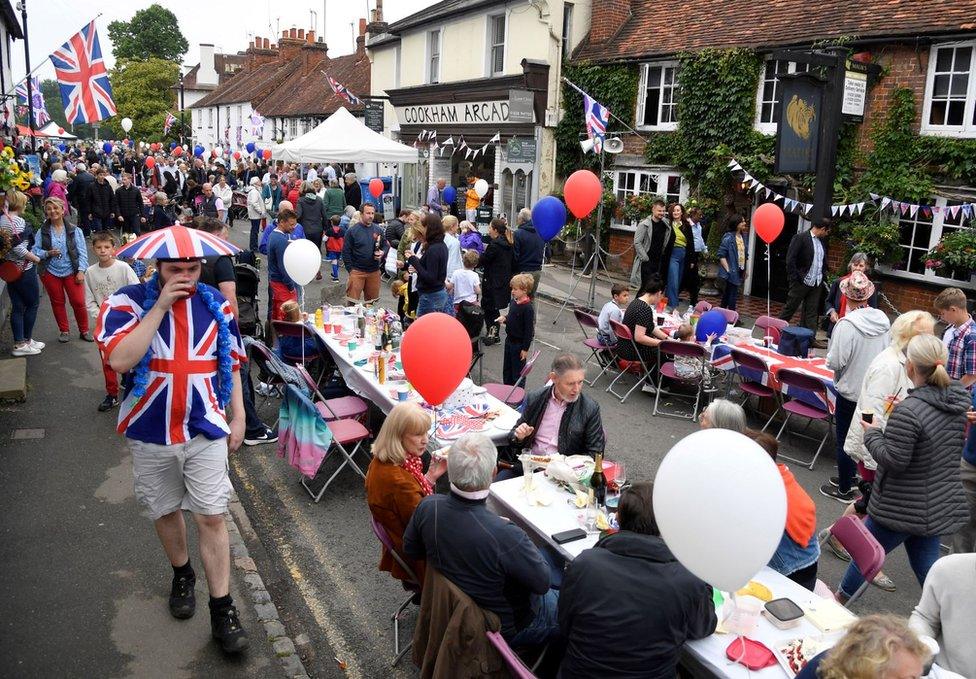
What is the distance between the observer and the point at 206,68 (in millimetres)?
62906

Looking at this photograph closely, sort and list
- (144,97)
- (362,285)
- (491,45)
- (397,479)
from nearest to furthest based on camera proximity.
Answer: (397,479) → (362,285) → (491,45) → (144,97)

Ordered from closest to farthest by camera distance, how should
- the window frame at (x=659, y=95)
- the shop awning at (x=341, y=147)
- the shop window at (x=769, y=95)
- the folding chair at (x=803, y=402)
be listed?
the folding chair at (x=803, y=402), the shop window at (x=769, y=95), the shop awning at (x=341, y=147), the window frame at (x=659, y=95)

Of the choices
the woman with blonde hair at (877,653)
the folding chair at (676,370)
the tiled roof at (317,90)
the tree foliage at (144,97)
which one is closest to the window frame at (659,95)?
the folding chair at (676,370)

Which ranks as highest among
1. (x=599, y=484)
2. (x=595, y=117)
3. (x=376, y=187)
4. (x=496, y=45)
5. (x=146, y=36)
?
(x=146, y=36)

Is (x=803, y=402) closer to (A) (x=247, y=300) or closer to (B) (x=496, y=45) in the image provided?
(A) (x=247, y=300)

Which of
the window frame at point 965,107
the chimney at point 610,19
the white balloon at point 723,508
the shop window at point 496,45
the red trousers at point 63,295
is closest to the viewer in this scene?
the white balloon at point 723,508

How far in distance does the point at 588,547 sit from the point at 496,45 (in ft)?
63.2

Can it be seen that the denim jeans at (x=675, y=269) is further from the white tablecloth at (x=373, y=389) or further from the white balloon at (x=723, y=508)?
the white balloon at (x=723, y=508)

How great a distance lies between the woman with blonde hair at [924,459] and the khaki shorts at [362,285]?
7.45 m

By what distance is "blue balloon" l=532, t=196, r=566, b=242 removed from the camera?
11.7 m

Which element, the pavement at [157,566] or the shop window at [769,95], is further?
the shop window at [769,95]

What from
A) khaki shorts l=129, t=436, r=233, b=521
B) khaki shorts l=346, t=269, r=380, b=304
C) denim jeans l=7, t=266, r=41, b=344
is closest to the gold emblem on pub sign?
khaki shorts l=346, t=269, r=380, b=304

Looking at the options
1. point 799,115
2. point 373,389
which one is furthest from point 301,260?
point 799,115

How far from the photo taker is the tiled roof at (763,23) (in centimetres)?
1169
